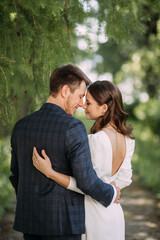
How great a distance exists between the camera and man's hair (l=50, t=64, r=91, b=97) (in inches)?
82.8

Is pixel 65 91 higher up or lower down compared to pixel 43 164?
higher up

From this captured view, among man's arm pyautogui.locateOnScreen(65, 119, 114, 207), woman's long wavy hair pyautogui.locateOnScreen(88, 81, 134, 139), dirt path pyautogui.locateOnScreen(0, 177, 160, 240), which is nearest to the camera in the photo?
man's arm pyautogui.locateOnScreen(65, 119, 114, 207)

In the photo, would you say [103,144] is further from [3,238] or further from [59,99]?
[3,238]

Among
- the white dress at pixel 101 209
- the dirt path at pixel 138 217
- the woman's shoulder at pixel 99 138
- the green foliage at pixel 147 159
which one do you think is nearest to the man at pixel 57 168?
the white dress at pixel 101 209

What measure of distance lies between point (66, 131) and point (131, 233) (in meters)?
3.67

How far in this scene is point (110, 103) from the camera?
2.46m

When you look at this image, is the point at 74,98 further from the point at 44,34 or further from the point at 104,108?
the point at 44,34

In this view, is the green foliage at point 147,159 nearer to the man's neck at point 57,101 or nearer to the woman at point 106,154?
the woman at point 106,154

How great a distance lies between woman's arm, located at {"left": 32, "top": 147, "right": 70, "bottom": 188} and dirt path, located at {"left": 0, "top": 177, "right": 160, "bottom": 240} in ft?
10.0

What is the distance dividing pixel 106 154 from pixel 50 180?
0.49 m

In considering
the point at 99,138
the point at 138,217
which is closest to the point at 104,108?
the point at 99,138

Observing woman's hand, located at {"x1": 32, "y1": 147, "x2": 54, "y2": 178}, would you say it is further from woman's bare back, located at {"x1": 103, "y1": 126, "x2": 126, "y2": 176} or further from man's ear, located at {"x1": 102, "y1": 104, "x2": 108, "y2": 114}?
man's ear, located at {"x1": 102, "y1": 104, "x2": 108, "y2": 114}

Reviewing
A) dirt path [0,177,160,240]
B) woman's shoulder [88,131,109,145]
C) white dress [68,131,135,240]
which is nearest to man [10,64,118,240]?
white dress [68,131,135,240]

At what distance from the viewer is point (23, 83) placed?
317 centimetres
